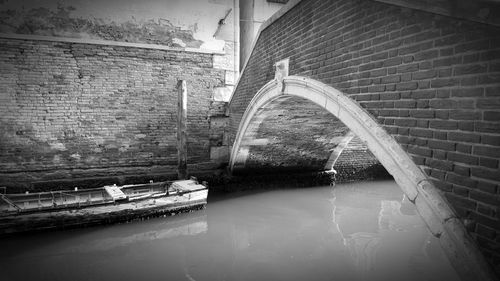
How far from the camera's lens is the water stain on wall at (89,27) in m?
6.48

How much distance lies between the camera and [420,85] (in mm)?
2531

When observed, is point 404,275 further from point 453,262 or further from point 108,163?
point 108,163

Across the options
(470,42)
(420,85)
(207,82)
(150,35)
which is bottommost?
(420,85)

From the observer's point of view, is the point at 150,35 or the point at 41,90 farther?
the point at 150,35

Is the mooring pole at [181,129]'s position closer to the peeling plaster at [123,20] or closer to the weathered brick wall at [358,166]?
the peeling plaster at [123,20]

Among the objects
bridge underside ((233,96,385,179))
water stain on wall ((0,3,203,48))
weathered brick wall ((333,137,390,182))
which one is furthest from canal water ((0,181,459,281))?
water stain on wall ((0,3,203,48))

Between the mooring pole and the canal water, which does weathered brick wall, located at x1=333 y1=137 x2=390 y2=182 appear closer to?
the canal water

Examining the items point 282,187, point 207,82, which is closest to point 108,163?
point 207,82

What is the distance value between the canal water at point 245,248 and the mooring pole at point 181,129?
1.19 m

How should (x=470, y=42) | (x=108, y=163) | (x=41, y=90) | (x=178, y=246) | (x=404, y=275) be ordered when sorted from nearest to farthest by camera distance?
(x=470, y=42) → (x=404, y=275) → (x=178, y=246) → (x=41, y=90) → (x=108, y=163)

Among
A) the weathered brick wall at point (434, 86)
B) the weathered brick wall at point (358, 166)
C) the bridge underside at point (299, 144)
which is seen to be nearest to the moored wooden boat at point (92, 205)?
the bridge underside at point (299, 144)

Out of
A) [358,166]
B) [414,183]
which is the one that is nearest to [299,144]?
[358,166]

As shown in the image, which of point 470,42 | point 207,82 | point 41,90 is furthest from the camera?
point 207,82

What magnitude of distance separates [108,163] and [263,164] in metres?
4.07
